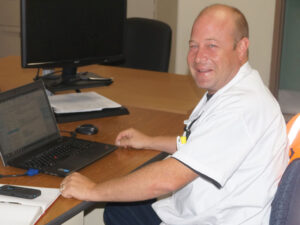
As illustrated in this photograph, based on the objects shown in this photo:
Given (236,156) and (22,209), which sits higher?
(236,156)

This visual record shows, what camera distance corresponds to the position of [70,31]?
243cm

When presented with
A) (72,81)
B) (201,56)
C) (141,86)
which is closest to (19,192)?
(201,56)

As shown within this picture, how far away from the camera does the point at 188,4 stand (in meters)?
4.78

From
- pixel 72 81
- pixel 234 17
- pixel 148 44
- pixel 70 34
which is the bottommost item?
pixel 72 81

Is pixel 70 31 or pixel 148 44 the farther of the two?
pixel 148 44

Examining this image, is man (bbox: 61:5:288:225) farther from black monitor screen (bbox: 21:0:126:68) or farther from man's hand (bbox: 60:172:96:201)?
black monitor screen (bbox: 21:0:126:68)

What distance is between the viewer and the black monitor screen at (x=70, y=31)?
2.27 metres

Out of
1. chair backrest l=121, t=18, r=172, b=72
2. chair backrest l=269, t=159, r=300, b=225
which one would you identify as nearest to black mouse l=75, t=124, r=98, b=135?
chair backrest l=269, t=159, r=300, b=225

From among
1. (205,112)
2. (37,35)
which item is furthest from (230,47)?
(37,35)

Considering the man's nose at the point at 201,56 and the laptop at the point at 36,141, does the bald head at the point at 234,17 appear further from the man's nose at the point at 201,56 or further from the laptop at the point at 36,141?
the laptop at the point at 36,141

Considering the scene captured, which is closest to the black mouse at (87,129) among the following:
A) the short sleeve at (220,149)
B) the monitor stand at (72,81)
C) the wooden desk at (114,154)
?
the wooden desk at (114,154)

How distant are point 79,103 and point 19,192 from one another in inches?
35.3

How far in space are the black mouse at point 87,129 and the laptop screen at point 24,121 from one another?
0.13 metres

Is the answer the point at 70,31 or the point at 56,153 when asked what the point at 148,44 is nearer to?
the point at 70,31
